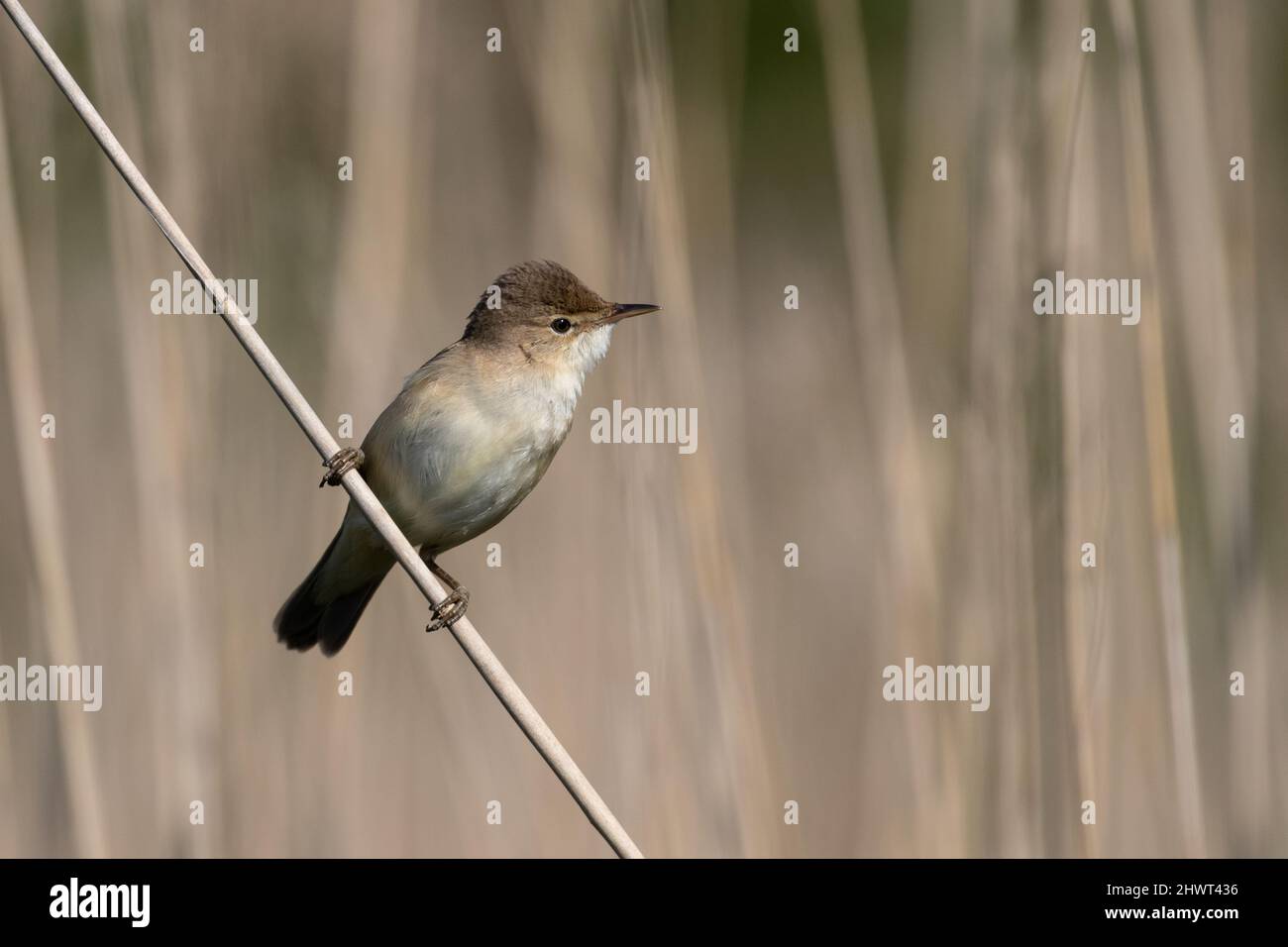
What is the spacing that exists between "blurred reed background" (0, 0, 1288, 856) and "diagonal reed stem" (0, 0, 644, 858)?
95 centimetres

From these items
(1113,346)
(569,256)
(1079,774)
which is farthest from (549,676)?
(1113,346)

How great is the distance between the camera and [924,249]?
3.47m

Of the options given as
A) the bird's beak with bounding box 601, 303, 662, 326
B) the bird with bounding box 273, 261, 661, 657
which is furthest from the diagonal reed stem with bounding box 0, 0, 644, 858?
the bird's beak with bounding box 601, 303, 662, 326

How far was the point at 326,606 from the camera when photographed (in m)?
3.35

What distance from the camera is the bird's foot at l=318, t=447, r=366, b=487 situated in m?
2.52

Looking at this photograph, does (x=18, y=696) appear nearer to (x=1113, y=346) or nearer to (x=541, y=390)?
(x=541, y=390)

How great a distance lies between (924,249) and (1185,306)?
68 centimetres
